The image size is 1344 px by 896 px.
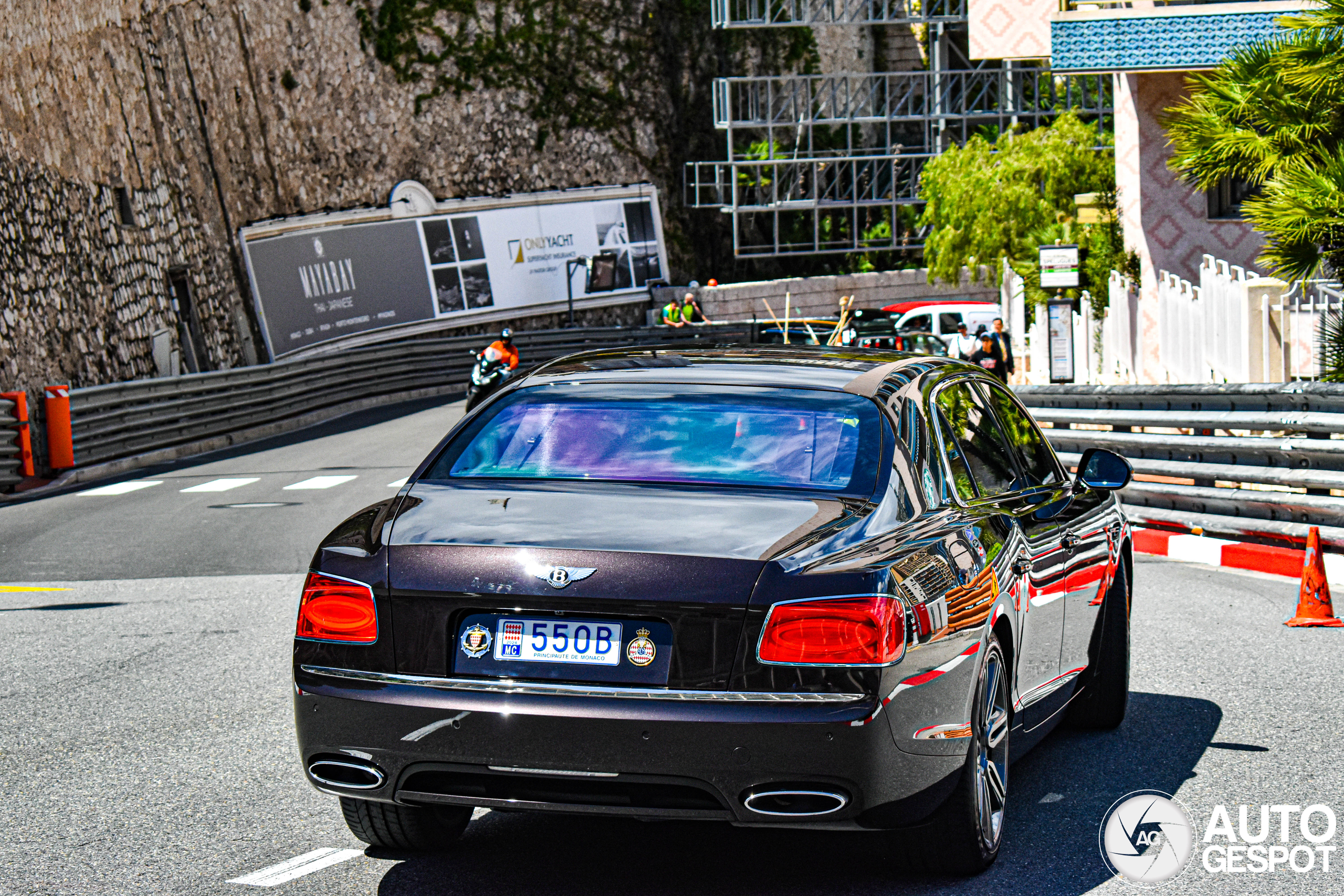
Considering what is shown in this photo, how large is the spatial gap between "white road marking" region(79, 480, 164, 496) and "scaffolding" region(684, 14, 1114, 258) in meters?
30.2

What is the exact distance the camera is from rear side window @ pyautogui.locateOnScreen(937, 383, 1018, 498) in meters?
5.35

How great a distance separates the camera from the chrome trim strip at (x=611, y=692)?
3.97 meters

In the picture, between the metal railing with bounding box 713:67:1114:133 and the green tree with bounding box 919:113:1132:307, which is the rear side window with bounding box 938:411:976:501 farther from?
the metal railing with bounding box 713:67:1114:133

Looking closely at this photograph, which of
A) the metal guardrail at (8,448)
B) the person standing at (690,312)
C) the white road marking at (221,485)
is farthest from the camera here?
the person standing at (690,312)

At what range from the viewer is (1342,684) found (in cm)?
739

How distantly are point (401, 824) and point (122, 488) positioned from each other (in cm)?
1646

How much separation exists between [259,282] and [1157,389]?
2907 cm

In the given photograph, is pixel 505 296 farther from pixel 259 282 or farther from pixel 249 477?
pixel 249 477

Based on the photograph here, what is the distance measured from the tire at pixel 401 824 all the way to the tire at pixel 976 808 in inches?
53.3

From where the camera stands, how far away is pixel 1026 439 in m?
6.36

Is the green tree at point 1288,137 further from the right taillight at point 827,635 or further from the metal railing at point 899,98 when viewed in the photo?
the metal railing at point 899,98

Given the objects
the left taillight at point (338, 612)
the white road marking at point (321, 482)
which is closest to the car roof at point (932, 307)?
the white road marking at point (321, 482)

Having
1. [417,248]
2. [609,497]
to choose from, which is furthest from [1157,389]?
[417,248]

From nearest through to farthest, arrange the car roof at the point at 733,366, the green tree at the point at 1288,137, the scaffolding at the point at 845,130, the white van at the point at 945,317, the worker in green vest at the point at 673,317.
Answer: the car roof at the point at 733,366 < the green tree at the point at 1288,137 < the white van at the point at 945,317 < the worker in green vest at the point at 673,317 < the scaffolding at the point at 845,130
